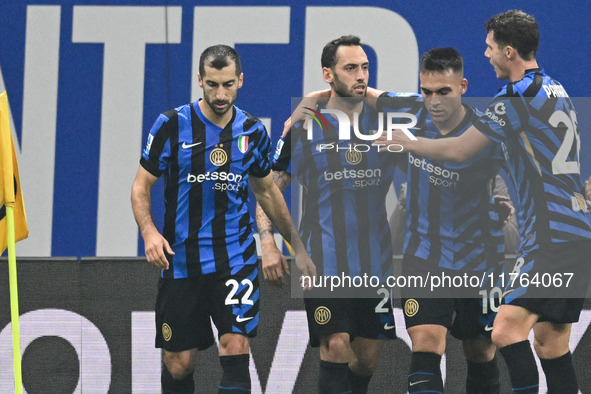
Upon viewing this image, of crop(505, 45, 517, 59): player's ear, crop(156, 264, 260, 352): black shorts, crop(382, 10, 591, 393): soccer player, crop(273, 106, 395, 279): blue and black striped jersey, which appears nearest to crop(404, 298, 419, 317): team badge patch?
crop(273, 106, 395, 279): blue and black striped jersey

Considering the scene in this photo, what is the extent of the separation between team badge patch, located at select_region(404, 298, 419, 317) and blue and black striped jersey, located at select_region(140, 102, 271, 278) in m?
0.86

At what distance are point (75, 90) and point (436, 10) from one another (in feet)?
8.74

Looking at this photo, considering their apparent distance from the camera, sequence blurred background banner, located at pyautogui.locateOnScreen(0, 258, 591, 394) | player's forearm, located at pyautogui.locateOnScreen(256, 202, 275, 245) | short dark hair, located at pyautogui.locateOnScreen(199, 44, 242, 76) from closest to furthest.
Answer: short dark hair, located at pyautogui.locateOnScreen(199, 44, 242, 76) < player's forearm, located at pyautogui.locateOnScreen(256, 202, 275, 245) < blurred background banner, located at pyautogui.locateOnScreen(0, 258, 591, 394)

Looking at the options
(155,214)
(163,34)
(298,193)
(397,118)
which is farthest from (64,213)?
(397,118)

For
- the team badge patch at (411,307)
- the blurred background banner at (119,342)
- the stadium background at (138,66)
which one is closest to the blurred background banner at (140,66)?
the stadium background at (138,66)

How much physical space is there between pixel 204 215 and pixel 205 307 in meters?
0.50

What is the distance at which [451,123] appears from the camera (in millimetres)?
6113

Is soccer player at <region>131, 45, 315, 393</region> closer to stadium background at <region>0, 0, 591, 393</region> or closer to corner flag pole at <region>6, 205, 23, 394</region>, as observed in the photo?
corner flag pole at <region>6, 205, 23, 394</region>

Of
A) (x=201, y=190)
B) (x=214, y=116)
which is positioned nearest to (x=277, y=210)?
(x=201, y=190)

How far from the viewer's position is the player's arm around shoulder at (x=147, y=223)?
5.73m

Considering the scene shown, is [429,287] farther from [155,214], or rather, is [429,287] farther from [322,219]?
[155,214]

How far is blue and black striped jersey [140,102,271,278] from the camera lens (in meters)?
6.06

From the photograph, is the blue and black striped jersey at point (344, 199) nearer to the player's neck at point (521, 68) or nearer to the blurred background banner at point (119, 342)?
the blurred background banner at point (119, 342)

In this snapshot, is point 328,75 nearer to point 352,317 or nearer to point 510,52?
point 510,52
